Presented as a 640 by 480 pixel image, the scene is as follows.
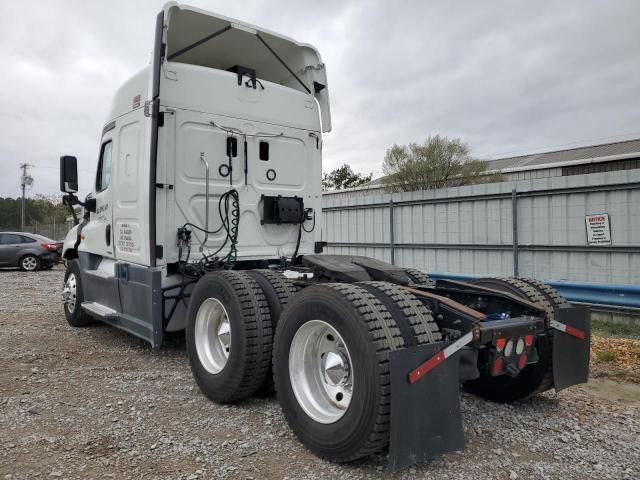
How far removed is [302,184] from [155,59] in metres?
2.15

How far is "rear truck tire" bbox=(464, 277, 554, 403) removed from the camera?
362 cm

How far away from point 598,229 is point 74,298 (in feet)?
25.7

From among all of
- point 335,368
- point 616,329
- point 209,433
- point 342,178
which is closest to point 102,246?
point 209,433

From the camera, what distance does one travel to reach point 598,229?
7.89m

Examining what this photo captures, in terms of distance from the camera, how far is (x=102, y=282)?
6219 millimetres

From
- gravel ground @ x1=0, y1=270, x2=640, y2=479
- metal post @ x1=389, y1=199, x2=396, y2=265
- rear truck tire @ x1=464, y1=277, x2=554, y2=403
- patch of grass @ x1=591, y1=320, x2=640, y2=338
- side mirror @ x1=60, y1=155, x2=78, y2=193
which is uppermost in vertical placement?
side mirror @ x1=60, y1=155, x2=78, y2=193

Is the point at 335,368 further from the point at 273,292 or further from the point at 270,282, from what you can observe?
the point at 270,282

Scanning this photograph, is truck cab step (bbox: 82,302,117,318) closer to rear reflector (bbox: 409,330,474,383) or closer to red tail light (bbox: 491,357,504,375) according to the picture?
rear reflector (bbox: 409,330,474,383)

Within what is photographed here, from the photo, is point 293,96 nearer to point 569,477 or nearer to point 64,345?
point 64,345

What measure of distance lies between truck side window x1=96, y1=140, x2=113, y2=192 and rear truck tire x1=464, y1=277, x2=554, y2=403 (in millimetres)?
4515

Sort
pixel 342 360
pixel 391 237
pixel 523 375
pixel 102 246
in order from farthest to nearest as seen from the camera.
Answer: pixel 391 237, pixel 102 246, pixel 523 375, pixel 342 360

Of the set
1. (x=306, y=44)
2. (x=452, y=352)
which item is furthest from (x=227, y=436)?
(x=306, y=44)

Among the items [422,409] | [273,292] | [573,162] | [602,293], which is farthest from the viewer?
[573,162]

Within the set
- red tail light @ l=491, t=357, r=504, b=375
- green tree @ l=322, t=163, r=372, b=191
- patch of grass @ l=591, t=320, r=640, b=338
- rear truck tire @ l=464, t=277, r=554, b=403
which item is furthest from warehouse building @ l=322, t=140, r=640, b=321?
green tree @ l=322, t=163, r=372, b=191
